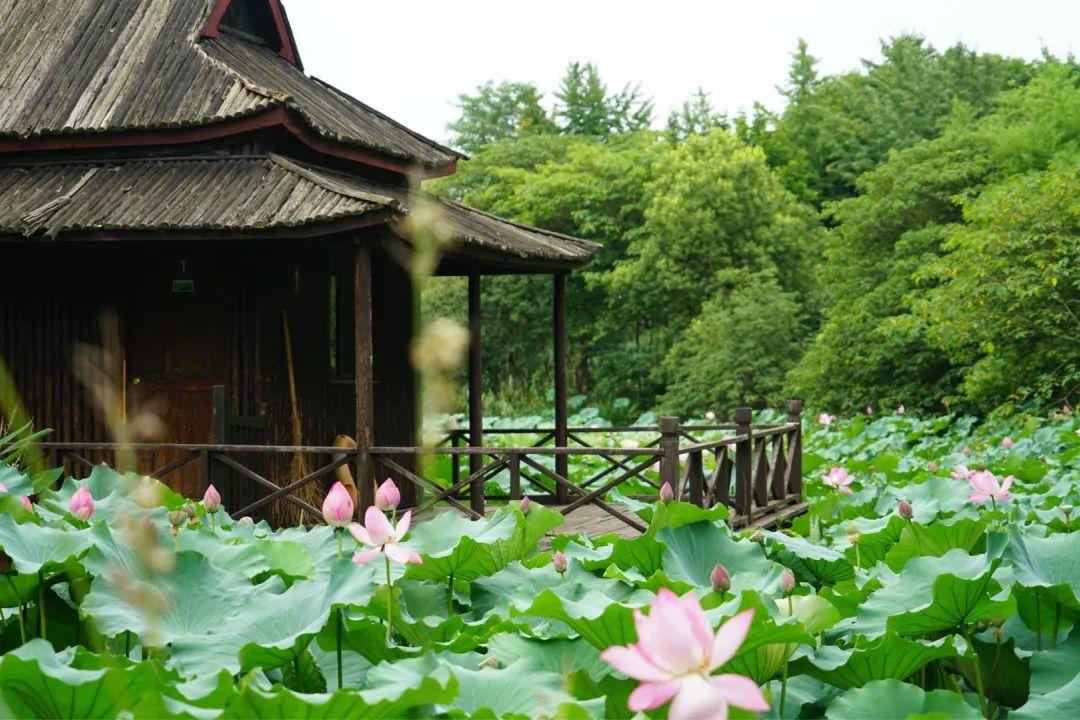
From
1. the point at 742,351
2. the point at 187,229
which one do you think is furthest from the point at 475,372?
the point at 742,351

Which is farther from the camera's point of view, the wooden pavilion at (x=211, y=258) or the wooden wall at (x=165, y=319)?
the wooden wall at (x=165, y=319)

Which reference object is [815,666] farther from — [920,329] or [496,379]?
[496,379]

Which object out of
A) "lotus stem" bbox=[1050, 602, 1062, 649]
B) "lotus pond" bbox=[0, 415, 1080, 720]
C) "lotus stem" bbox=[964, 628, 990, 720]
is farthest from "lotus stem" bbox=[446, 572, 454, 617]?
"lotus stem" bbox=[1050, 602, 1062, 649]

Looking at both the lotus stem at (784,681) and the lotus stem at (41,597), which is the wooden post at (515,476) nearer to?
the lotus stem at (41,597)

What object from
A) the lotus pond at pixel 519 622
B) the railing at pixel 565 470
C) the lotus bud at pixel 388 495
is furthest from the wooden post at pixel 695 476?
the lotus bud at pixel 388 495

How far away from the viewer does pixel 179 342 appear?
10.8 meters

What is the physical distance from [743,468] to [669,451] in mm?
1911

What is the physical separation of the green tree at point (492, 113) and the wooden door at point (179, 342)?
39.1m

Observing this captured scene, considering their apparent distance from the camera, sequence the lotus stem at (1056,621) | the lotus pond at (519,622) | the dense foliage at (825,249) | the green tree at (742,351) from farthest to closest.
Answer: the green tree at (742,351) < the dense foliage at (825,249) < the lotus stem at (1056,621) < the lotus pond at (519,622)

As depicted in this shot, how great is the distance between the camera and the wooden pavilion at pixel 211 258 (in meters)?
9.61

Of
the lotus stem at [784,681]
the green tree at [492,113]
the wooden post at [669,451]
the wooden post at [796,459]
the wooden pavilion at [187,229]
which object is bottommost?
the wooden post at [796,459]

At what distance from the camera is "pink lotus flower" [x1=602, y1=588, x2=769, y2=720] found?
4.17 ft

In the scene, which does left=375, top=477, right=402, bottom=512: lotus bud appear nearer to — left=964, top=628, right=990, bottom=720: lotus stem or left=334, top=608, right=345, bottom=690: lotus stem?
left=334, top=608, right=345, bottom=690: lotus stem

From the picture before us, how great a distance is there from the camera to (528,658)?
7.66 ft
